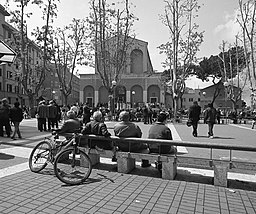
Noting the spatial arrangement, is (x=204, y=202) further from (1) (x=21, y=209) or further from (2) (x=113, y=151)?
(1) (x=21, y=209)

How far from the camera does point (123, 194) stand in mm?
4523

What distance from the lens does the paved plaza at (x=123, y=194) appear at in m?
3.92

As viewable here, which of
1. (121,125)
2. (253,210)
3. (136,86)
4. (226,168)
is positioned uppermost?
(136,86)

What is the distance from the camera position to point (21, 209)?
3.84 m

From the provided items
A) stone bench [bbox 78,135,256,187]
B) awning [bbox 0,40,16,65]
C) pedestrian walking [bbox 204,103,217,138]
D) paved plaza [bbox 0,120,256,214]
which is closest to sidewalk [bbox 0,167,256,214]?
paved plaza [bbox 0,120,256,214]

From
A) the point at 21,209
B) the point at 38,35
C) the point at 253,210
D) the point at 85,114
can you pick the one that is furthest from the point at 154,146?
the point at 38,35

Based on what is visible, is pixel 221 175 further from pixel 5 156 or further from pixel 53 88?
pixel 53 88

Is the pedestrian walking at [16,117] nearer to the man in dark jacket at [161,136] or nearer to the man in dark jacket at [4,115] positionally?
the man in dark jacket at [4,115]

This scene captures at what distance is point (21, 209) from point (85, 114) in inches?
445

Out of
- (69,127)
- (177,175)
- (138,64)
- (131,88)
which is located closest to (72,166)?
(69,127)

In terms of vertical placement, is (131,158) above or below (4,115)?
below

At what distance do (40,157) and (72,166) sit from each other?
1018 millimetres

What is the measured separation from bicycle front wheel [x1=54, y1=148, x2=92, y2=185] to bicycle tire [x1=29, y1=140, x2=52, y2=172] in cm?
71

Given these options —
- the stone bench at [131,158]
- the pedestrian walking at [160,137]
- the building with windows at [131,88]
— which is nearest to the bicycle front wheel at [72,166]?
the stone bench at [131,158]
